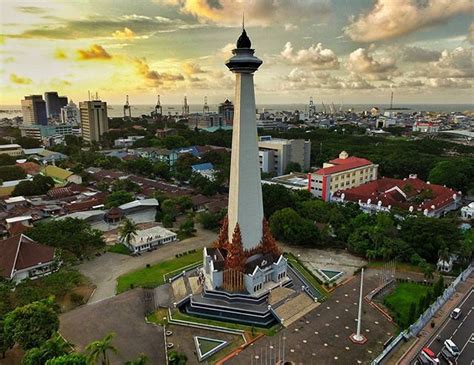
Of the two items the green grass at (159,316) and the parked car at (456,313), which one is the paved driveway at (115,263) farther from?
the parked car at (456,313)

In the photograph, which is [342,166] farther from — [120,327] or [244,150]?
[120,327]

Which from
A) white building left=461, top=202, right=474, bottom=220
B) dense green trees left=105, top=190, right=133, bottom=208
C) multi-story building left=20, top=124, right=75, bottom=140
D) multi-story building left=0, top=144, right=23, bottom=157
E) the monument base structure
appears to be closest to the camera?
the monument base structure

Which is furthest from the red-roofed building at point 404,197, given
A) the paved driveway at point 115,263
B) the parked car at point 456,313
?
the paved driveway at point 115,263

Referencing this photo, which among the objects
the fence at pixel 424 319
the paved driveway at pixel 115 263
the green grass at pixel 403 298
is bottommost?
the paved driveway at pixel 115 263

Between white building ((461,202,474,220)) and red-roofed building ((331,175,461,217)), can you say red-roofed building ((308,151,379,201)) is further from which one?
white building ((461,202,474,220))

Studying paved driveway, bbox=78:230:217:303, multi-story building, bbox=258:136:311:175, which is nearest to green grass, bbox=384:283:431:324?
paved driveway, bbox=78:230:217:303

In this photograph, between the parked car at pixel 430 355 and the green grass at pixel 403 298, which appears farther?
the green grass at pixel 403 298
